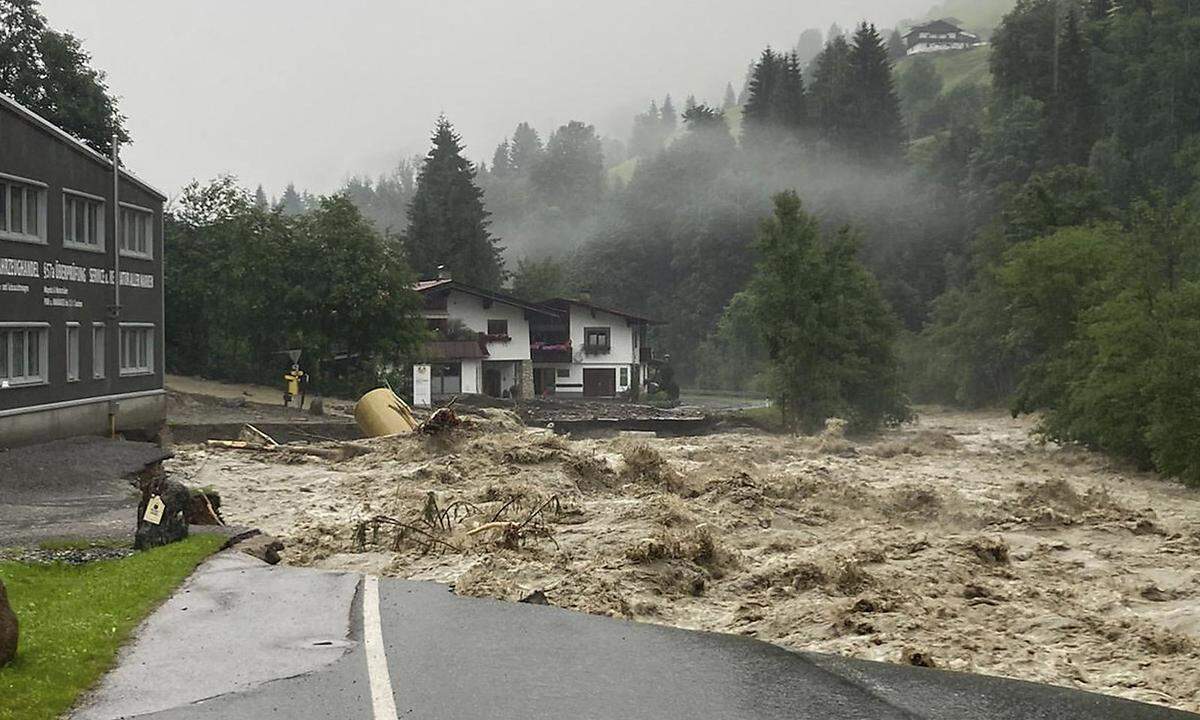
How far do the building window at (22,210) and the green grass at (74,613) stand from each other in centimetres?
1740

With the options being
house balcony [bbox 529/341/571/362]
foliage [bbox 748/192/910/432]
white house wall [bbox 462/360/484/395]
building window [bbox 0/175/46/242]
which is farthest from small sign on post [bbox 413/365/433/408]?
building window [bbox 0/175/46/242]

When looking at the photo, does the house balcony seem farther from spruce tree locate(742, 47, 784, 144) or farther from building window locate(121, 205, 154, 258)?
spruce tree locate(742, 47, 784, 144)

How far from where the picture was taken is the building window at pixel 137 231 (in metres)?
41.2

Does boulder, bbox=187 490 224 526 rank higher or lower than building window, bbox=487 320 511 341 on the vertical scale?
lower

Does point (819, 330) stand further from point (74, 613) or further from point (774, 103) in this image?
point (774, 103)

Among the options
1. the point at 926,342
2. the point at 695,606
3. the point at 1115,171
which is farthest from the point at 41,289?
the point at 1115,171

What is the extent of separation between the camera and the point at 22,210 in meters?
33.9

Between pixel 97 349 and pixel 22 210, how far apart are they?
231 inches

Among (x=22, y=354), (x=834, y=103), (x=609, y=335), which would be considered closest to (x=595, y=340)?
(x=609, y=335)

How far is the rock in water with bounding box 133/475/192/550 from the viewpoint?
730 inches

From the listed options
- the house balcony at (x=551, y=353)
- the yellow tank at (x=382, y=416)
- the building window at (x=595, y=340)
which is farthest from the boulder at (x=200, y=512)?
the building window at (x=595, y=340)

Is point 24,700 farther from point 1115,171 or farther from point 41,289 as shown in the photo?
point 1115,171

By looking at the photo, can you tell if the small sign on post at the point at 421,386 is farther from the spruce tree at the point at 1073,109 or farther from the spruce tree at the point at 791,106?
the spruce tree at the point at 791,106

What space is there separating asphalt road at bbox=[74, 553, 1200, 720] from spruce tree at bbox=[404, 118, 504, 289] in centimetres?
9756
